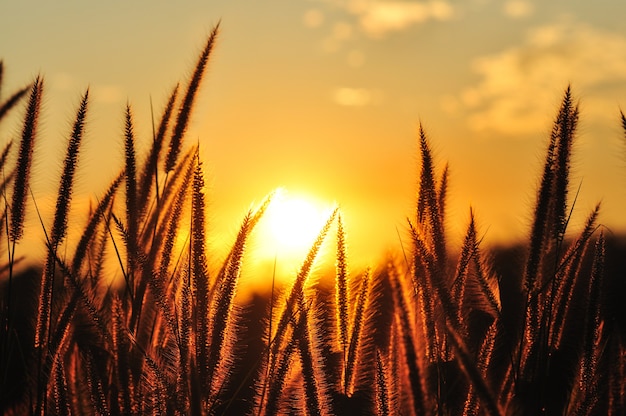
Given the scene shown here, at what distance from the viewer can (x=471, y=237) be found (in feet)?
7.68

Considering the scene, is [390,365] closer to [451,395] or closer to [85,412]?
[451,395]

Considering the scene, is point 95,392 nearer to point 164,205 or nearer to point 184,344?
point 184,344

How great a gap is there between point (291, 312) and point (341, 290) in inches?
12.8

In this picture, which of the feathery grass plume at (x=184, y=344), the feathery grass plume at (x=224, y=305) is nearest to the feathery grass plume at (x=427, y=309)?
the feathery grass plume at (x=224, y=305)

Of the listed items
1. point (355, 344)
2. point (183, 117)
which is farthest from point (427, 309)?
point (183, 117)

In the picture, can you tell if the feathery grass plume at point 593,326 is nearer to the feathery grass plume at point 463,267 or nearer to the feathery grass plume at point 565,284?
the feathery grass plume at point 565,284

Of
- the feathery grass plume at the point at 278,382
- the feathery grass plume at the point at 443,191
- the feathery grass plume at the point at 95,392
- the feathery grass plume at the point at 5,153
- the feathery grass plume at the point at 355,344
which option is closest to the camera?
the feathery grass plume at the point at 278,382

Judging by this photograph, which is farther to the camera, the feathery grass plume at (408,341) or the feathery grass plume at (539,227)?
the feathery grass plume at (539,227)

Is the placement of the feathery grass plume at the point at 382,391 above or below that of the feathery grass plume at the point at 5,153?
below

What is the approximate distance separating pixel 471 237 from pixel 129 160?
3.24 ft

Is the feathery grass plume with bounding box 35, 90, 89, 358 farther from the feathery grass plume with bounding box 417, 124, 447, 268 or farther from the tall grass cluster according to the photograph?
the feathery grass plume with bounding box 417, 124, 447, 268

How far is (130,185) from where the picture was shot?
89.1 inches

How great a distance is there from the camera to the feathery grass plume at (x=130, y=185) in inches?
85.4

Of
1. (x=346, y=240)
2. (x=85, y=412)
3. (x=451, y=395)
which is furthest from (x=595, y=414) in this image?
(x=85, y=412)
